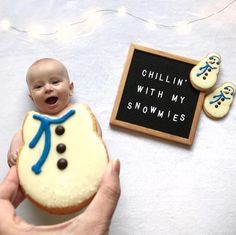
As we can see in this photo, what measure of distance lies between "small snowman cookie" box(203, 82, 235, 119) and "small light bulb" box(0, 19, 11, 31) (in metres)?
0.55

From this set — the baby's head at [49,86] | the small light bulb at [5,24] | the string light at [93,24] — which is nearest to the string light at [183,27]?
the string light at [93,24]

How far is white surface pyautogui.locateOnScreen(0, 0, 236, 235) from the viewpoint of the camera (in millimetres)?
1058

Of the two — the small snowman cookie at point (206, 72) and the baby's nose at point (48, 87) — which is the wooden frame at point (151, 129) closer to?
the small snowman cookie at point (206, 72)

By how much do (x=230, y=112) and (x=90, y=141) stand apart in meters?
0.42

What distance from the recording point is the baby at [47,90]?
96cm

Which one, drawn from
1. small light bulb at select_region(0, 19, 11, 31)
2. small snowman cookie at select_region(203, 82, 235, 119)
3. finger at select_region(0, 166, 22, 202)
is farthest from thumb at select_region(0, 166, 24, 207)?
small snowman cookie at select_region(203, 82, 235, 119)

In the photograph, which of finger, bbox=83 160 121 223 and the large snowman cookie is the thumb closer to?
the large snowman cookie

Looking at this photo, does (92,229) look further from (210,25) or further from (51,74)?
(210,25)

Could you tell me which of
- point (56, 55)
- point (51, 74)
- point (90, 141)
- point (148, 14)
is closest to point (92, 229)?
point (90, 141)

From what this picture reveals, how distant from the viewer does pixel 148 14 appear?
44.5 inches

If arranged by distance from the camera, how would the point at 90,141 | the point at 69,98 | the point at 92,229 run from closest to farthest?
the point at 92,229, the point at 90,141, the point at 69,98

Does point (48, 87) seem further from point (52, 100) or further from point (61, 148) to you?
point (61, 148)

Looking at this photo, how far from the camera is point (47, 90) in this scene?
3.15ft

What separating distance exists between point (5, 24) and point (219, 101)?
60 centimetres
